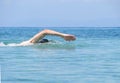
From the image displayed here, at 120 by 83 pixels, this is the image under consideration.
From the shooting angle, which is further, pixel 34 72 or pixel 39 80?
pixel 34 72

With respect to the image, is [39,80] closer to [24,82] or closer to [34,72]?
[24,82]

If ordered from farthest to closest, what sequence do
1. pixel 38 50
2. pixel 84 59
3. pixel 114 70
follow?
pixel 38 50
pixel 84 59
pixel 114 70

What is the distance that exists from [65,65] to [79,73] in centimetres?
261

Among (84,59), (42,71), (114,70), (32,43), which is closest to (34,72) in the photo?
(42,71)

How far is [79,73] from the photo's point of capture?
1648cm

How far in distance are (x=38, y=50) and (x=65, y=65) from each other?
7421mm

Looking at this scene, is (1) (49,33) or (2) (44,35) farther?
(2) (44,35)

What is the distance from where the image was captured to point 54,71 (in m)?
17.1

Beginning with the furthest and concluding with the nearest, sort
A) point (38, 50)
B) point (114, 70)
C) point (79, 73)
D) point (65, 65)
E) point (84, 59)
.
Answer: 1. point (38, 50)
2. point (84, 59)
3. point (65, 65)
4. point (114, 70)
5. point (79, 73)

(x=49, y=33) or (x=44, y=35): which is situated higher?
(x=49, y=33)

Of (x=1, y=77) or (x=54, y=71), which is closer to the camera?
(x=1, y=77)

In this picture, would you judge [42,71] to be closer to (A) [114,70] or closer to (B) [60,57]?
(A) [114,70]

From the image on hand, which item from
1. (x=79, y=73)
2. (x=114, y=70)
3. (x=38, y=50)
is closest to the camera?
(x=79, y=73)

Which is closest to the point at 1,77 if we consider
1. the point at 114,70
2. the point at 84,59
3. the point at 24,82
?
the point at 24,82
